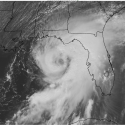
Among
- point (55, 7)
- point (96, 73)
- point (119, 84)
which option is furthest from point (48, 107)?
point (55, 7)

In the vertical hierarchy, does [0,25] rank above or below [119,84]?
above

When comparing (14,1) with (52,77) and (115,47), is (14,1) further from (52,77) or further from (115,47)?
(115,47)

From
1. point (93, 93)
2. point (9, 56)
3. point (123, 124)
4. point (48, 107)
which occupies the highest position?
point (9, 56)

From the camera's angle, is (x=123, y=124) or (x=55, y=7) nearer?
(x=123, y=124)

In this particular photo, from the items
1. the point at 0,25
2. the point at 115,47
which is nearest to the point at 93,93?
the point at 115,47

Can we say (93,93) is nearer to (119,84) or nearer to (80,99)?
(80,99)

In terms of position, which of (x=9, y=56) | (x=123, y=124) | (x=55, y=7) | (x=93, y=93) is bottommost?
(x=123, y=124)

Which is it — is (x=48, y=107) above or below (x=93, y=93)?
below
